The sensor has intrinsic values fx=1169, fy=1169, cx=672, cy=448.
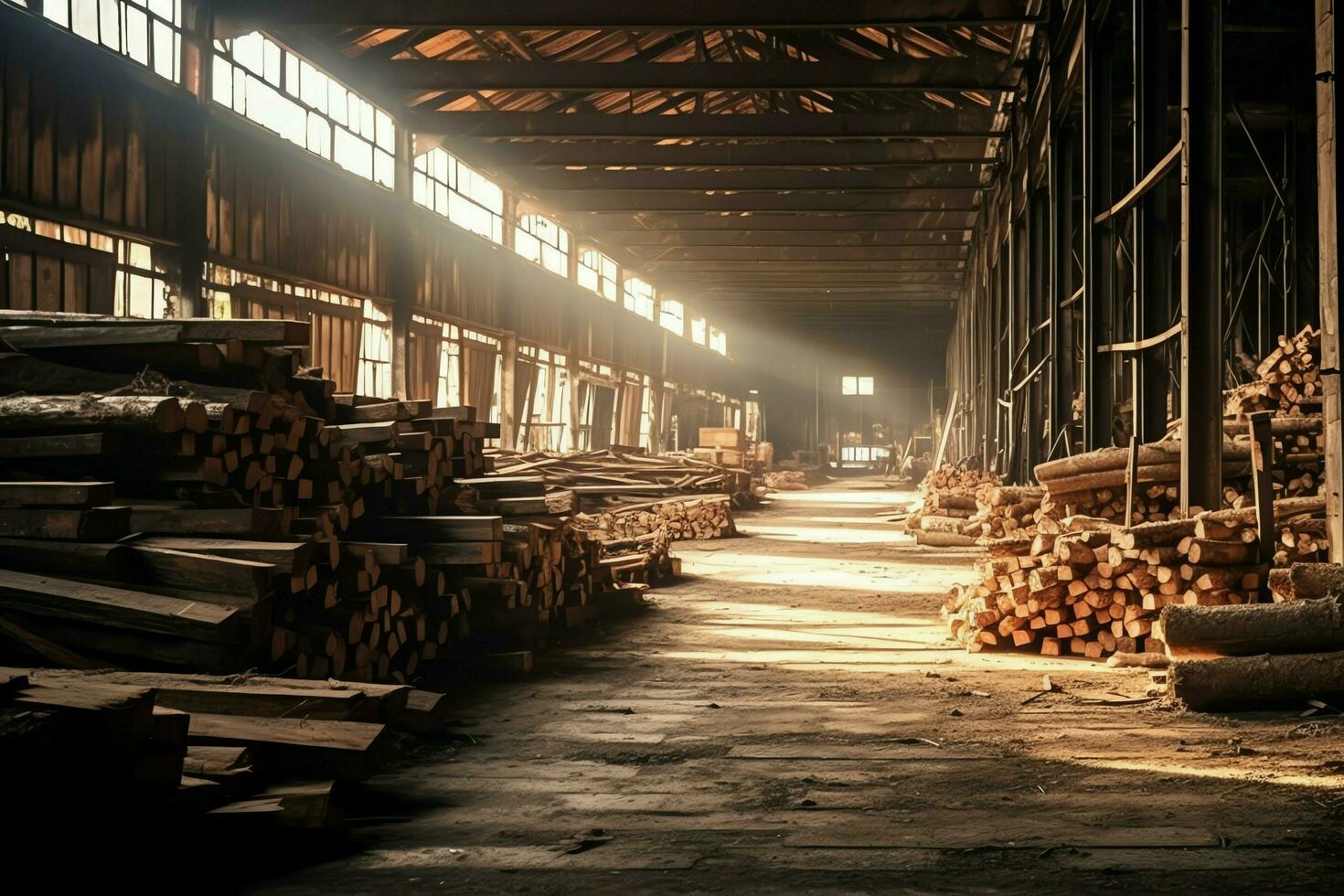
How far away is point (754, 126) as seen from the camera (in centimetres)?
1802

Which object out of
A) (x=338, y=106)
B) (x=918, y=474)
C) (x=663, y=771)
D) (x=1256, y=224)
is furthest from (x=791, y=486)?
(x=663, y=771)

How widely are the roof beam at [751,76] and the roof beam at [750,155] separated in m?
3.62

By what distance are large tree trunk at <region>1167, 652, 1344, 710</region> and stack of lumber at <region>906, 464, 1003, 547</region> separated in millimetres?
11590

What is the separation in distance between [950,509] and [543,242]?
484 inches

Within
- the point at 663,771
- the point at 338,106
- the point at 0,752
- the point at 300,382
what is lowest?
the point at 663,771

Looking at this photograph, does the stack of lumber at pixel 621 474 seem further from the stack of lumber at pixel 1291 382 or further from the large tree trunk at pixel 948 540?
the stack of lumber at pixel 1291 382

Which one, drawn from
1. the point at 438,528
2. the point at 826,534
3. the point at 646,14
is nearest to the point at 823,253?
the point at 826,534

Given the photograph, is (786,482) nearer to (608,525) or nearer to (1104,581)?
(608,525)

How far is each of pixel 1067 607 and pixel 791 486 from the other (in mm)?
30868

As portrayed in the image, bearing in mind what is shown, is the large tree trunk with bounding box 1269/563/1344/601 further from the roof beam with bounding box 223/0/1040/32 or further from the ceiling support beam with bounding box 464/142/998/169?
the ceiling support beam with bounding box 464/142/998/169

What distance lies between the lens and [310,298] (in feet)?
52.3

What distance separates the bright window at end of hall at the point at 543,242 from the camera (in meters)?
25.4

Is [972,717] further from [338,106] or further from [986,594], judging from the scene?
[338,106]

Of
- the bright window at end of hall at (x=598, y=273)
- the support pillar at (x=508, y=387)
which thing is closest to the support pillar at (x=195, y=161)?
the support pillar at (x=508, y=387)
